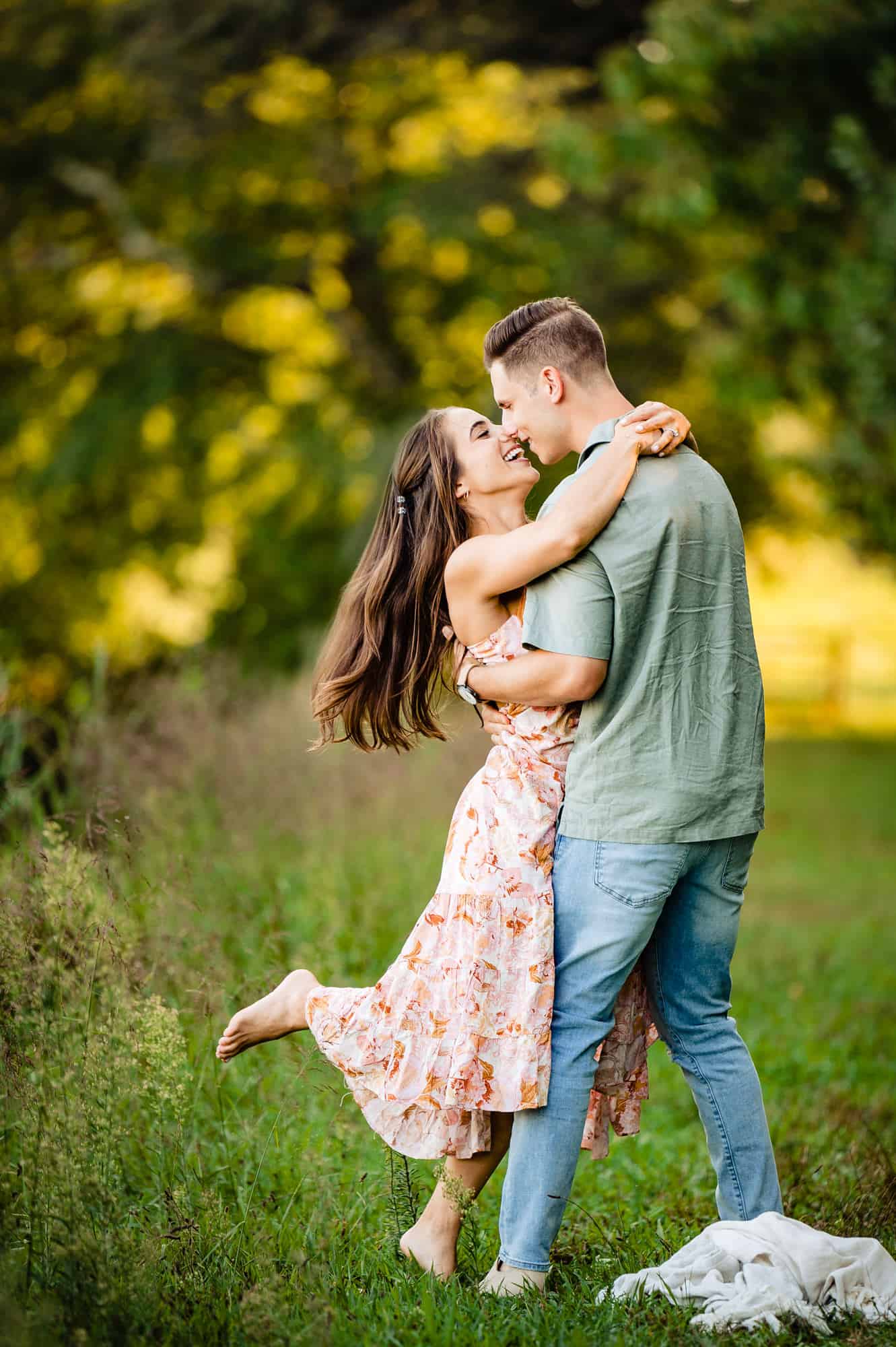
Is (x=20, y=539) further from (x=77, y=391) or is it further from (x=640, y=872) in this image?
(x=640, y=872)

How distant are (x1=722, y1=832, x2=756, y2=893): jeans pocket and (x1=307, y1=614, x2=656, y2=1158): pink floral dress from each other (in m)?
0.31

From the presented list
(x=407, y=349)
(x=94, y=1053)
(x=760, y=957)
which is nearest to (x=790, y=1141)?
(x=94, y=1053)

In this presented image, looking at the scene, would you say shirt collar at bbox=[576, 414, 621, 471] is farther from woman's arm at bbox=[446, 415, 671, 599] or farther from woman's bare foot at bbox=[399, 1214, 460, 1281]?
woman's bare foot at bbox=[399, 1214, 460, 1281]

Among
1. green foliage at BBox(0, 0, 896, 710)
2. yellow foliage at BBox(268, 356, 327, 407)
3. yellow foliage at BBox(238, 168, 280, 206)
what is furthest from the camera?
yellow foliage at BBox(268, 356, 327, 407)

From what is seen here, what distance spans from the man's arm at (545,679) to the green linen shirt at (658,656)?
0.03m

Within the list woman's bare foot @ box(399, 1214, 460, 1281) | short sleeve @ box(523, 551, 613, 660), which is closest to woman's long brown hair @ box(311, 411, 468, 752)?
short sleeve @ box(523, 551, 613, 660)

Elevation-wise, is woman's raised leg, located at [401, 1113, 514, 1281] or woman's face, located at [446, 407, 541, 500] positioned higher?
woman's face, located at [446, 407, 541, 500]

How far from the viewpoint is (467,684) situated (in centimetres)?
A: 316

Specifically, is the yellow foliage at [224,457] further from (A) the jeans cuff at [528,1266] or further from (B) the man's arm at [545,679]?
(A) the jeans cuff at [528,1266]

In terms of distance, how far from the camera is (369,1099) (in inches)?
121

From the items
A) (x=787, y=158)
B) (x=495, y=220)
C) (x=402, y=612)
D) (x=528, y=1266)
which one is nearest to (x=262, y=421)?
(x=495, y=220)

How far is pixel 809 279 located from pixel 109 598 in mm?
12243

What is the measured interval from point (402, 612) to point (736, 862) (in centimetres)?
96

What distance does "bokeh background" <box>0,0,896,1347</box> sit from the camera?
9.99ft
